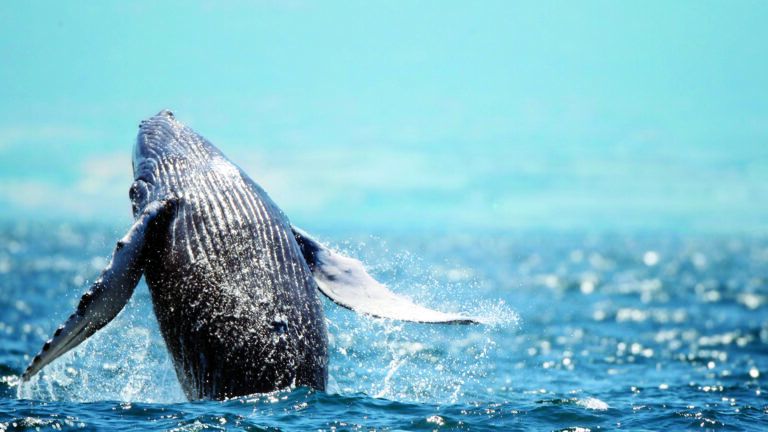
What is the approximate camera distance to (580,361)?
18516 mm

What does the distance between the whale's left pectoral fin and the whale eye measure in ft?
5.10

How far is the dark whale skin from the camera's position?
928 cm

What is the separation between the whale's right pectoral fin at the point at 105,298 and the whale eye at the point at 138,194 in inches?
28.2

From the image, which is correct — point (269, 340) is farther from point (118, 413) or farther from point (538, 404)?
point (538, 404)

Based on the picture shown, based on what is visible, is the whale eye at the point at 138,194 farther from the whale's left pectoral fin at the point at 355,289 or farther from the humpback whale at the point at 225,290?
the whale's left pectoral fin at the point at 355,289

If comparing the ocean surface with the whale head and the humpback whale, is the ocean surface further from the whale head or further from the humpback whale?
the whale head

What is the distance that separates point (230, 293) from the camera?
9.39 m

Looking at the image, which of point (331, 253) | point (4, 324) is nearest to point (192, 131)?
point (331, 253)

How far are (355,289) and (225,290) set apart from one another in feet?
4.51

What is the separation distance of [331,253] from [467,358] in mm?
8702

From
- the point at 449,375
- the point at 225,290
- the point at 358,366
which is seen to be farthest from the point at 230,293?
the point at 449,375

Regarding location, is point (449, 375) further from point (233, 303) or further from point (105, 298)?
point (105, 298)

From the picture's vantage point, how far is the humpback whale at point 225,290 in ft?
30.2

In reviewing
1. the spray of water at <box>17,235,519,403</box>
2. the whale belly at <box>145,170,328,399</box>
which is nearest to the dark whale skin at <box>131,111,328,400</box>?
the whale belly at <box>145,170,328,399</box>
